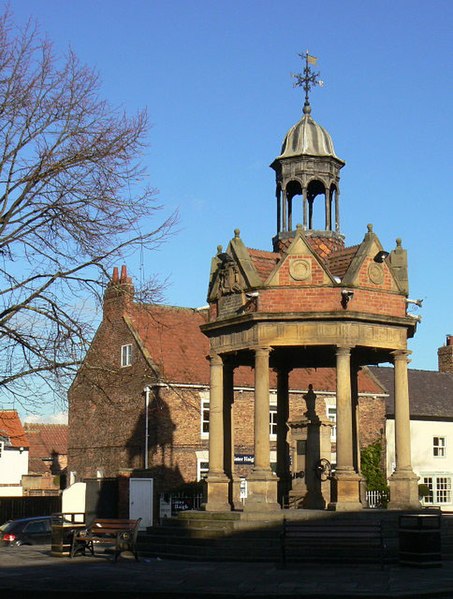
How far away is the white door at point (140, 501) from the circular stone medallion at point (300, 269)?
1264 cm

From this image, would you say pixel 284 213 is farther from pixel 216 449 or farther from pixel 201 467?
pixel 201 467

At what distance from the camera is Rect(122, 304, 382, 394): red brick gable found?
1647 inches

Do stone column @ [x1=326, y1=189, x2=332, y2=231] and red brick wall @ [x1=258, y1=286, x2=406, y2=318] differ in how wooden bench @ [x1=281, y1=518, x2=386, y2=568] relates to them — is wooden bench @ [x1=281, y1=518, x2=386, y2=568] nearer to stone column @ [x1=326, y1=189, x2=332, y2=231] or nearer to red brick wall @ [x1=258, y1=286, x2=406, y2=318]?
red brick wall @ [x1=258, y1=286, x2=406, y2=318]

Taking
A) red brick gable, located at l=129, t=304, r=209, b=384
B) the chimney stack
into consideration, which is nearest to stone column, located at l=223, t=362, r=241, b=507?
red brick gable, located at l=129, t=304, r=209, b=384

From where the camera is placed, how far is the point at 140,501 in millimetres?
32562

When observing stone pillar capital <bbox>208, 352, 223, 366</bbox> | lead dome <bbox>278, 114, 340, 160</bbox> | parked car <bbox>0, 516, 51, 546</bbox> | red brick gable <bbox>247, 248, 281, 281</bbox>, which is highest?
lead dome <bbox>278, 114, 340, 160</bbox>

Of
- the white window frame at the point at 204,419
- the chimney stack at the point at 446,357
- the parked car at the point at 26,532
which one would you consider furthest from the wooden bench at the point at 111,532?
the chimney stack at the point at 446,357

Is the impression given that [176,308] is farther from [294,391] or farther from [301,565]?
[301,565]

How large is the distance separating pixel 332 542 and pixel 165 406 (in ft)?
72.4

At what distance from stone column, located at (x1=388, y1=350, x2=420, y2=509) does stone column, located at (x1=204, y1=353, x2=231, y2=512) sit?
14.0 ft

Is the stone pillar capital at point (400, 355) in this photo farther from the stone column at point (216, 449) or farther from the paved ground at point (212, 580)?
the paved ground at point (212, 580)

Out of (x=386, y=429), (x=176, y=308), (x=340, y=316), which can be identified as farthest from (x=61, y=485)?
(x=340, y=316)

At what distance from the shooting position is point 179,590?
1509 centimetres

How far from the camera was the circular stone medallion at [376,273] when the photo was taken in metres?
23.6
